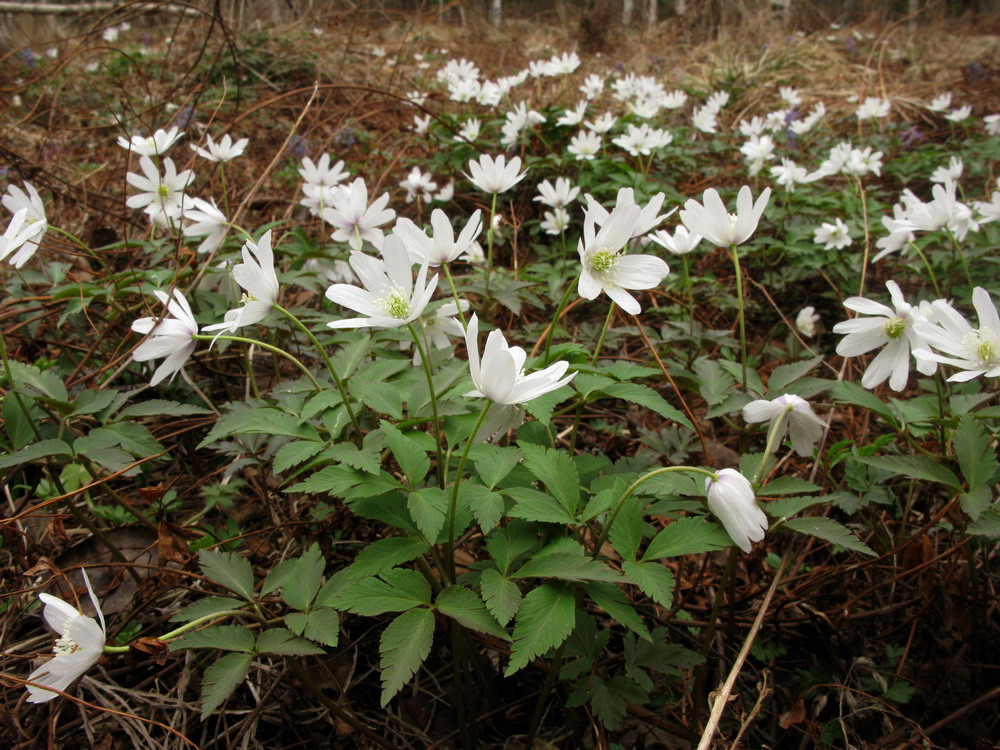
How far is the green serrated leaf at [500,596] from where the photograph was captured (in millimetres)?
1098

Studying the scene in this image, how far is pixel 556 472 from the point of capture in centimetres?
134

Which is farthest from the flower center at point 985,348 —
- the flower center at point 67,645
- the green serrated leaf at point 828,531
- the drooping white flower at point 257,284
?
the flower center at point 67,645

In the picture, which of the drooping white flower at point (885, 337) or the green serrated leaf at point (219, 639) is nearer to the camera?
the green serrated leaf at point (219, 639)

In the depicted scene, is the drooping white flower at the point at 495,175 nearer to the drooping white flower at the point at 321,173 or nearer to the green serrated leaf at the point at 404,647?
the drooping white flower at the point at 321,173

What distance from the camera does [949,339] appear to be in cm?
153

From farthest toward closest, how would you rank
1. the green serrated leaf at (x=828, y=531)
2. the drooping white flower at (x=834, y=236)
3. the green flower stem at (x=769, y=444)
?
the drooping white flower at (x=834, y=236)
the green flower stem at (x=769, y=444)
the green serrated leaf at (x=828, y=531)

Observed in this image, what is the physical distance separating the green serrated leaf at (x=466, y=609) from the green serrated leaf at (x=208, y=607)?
54cm

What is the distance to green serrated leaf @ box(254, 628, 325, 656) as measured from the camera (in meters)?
1.20

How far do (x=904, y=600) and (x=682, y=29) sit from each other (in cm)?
1250

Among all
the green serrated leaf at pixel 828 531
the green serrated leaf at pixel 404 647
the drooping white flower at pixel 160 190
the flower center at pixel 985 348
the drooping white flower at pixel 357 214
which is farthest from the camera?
the drooping white flower at pixel 160 190

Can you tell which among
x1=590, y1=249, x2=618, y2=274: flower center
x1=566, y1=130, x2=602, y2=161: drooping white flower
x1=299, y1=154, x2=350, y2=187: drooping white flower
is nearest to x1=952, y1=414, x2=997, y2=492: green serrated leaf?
x1=590, y1=249, x2=618, y2=274: flower center

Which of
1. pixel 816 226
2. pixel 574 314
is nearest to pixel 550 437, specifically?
pixel 574 314

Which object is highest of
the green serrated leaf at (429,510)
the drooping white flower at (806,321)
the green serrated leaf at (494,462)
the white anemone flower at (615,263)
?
the white anemone flower at (615,263)

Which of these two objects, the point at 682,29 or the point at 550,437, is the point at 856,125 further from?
the point at 550,437
